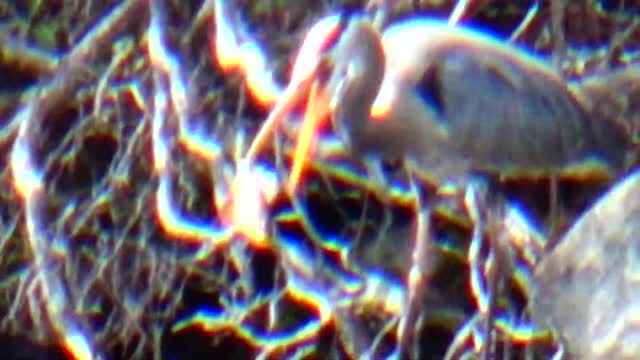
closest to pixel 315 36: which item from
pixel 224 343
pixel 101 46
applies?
pixel 101 46

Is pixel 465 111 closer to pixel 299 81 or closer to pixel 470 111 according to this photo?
pixel 470 111

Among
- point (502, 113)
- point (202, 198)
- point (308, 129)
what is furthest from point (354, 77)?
point (502, 113)

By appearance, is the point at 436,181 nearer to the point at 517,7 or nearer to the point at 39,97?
the point at 517,7

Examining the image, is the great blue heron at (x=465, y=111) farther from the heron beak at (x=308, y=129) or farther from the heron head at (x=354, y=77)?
the heron beak at (x=308, y=129)

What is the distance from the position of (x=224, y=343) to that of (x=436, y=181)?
729mm

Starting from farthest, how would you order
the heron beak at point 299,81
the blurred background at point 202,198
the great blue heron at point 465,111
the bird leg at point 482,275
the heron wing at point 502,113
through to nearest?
1. the heron wing at point 502,113
2. the great blue heron at point 465,111
3. the blurred background at point 202,198
4. the heron beak at point 299,81
5. the bird leg at point 482,275

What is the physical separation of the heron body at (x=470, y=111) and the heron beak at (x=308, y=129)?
20 centimetres

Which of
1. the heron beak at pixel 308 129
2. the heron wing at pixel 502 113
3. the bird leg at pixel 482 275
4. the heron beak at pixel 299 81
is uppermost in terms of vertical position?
the heron beak at pixel 299 81

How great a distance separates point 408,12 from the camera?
443cm

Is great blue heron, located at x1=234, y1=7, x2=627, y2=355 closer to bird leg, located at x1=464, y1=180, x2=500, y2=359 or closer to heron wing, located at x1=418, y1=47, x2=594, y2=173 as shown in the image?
heron wing, located at x1=418, y1=47, x2=594, y2=173

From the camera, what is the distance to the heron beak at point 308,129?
391 centimetres

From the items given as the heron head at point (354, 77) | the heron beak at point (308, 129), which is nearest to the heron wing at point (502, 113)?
the heron head at point (354, 77)

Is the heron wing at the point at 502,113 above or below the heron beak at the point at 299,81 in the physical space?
below

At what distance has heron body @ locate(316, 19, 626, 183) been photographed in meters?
4.29
